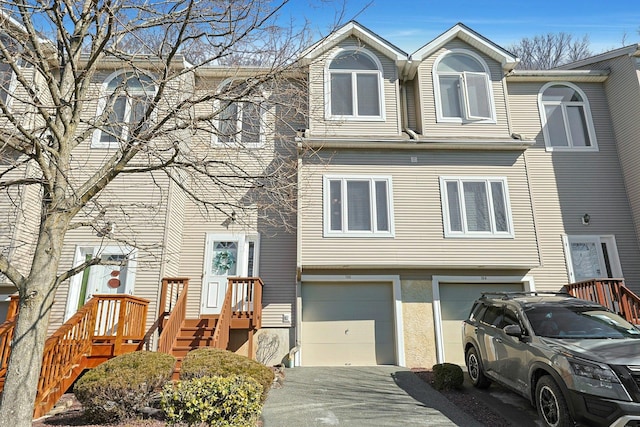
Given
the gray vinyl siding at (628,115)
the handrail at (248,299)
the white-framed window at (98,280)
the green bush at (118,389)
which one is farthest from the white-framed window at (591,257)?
the white-framed window at (98,280)

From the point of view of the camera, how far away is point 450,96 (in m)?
11.8

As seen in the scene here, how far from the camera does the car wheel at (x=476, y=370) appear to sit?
7383 millimetres

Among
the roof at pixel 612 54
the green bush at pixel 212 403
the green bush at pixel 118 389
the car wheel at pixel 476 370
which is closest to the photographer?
the green bush at pixel 212 403

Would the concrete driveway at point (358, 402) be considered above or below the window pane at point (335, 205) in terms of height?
below

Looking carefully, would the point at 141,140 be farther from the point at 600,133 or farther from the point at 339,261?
the point at 600,133

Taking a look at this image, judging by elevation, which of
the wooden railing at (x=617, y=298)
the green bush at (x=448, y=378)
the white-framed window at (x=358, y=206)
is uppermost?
the white-framed window at (x=358, y=206)

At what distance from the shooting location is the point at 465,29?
1212cm

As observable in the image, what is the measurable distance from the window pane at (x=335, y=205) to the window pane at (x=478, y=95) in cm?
431

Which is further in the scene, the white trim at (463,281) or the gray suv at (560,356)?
the white trim at (463,281)

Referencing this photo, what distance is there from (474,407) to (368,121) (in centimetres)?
748

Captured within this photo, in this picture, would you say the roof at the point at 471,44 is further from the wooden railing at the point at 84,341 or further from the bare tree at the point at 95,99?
the wooden railing at the point at 84,341

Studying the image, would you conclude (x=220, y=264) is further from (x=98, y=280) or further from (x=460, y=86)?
(x=460, y=86)

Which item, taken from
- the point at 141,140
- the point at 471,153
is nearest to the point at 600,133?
the point at 471,153

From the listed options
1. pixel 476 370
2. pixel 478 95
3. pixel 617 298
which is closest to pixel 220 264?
pixel 476 370
